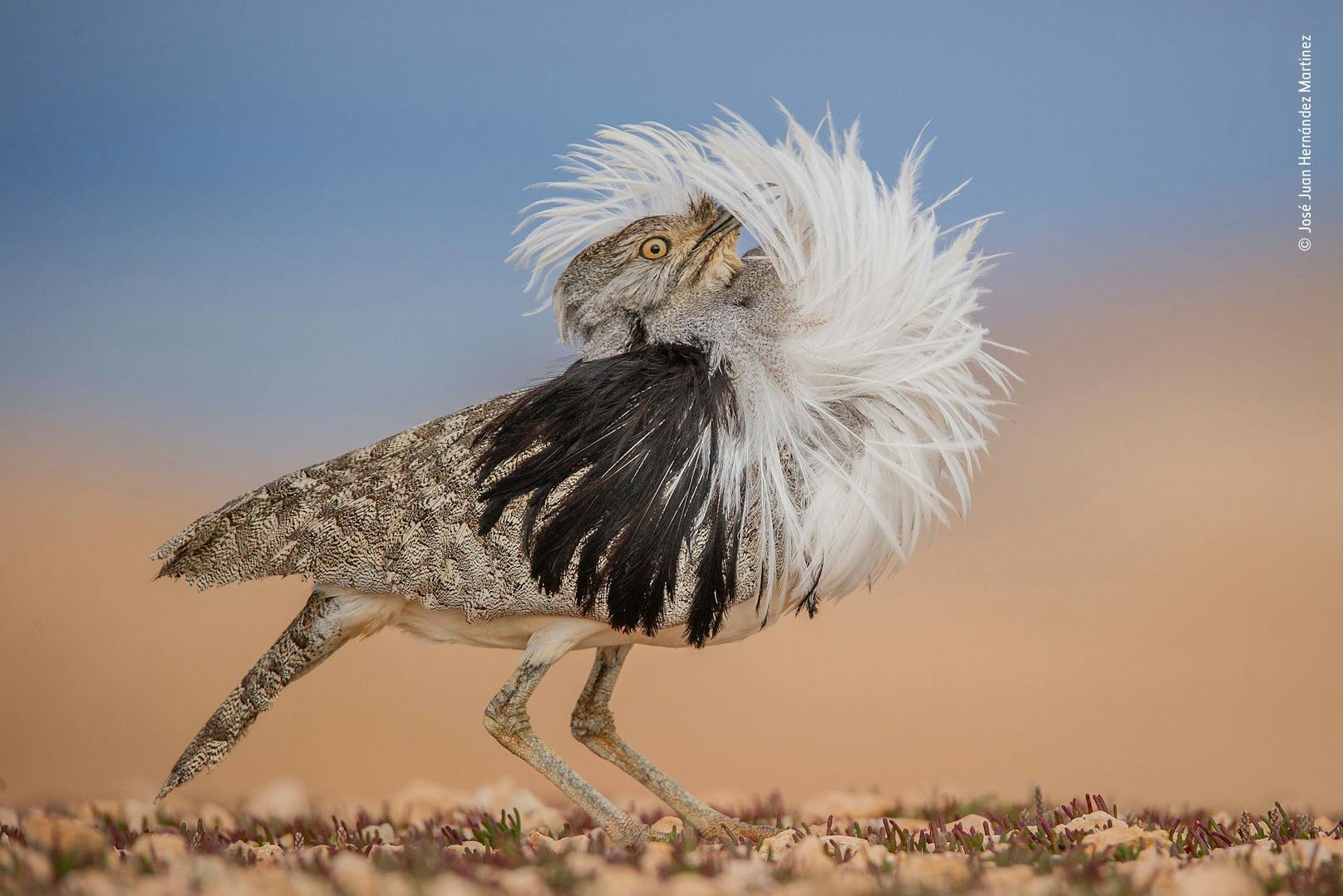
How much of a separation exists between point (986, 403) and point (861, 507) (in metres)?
0.72

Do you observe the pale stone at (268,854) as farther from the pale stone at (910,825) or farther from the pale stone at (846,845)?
the pale stone at (910,825)

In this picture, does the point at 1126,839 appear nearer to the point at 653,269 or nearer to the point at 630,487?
the point at 630,487

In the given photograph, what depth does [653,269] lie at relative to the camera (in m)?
4.58

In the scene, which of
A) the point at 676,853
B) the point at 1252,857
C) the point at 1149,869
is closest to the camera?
the point at 1149,869

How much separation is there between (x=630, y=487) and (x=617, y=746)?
4.34ft

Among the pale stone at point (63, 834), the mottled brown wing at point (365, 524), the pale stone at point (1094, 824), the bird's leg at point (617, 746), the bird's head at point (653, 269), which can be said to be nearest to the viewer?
the pale stone at point (63, 834)

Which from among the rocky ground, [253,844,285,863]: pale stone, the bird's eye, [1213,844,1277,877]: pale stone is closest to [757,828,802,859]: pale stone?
the rocky ground

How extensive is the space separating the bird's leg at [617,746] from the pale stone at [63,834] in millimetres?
1831

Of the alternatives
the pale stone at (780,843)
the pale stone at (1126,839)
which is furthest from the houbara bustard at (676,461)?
the pale stone at (1126,839)

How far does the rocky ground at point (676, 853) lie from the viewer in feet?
9.74

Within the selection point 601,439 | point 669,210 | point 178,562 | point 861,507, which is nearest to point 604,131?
point 669,210

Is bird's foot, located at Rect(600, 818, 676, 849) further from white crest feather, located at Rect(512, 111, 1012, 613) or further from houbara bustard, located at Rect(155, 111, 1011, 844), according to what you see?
white crest feather, located at Rect(512, 111, 1012, 613)

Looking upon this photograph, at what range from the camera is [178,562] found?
479 centimetres

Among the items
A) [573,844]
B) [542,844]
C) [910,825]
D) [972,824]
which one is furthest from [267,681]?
[972,824]
